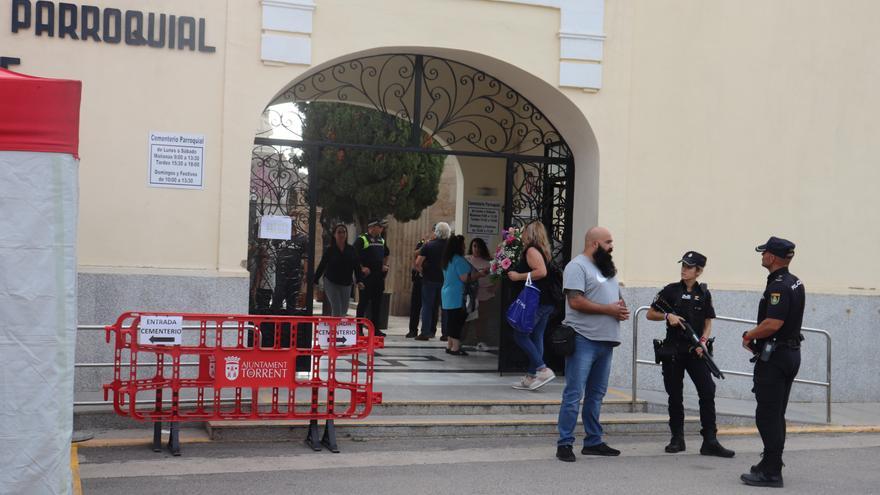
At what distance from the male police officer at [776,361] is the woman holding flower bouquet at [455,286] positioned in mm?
6114

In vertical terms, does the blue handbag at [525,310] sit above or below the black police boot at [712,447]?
above

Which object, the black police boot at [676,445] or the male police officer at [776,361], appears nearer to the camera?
the male police officer at [776,361]

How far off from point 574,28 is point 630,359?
3549mm

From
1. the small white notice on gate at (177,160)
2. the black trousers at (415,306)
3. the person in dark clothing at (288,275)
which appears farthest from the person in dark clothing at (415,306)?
the small white notice on gate at (177,160)

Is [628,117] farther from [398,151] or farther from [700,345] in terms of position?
[700,345]

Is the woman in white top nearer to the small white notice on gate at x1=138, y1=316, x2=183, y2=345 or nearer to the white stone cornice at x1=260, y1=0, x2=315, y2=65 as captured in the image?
the white stone cornice at x1=260, y1=0, x2=315, y2=65

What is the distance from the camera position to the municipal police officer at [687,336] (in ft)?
28.3

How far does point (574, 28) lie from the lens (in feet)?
36.6

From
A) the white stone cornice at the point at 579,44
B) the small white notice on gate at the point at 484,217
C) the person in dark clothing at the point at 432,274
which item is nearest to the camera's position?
the white stone cornice at the point at 579,44

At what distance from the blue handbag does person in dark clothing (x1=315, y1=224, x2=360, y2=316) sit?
3929 mm

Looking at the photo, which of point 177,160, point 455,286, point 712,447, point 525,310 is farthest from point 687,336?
point 455,286

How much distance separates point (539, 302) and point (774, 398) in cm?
345

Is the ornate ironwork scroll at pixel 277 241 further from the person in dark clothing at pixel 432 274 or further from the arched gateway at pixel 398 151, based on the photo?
the person in dark clothing at pixel 432 274

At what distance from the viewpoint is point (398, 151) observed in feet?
36.3
